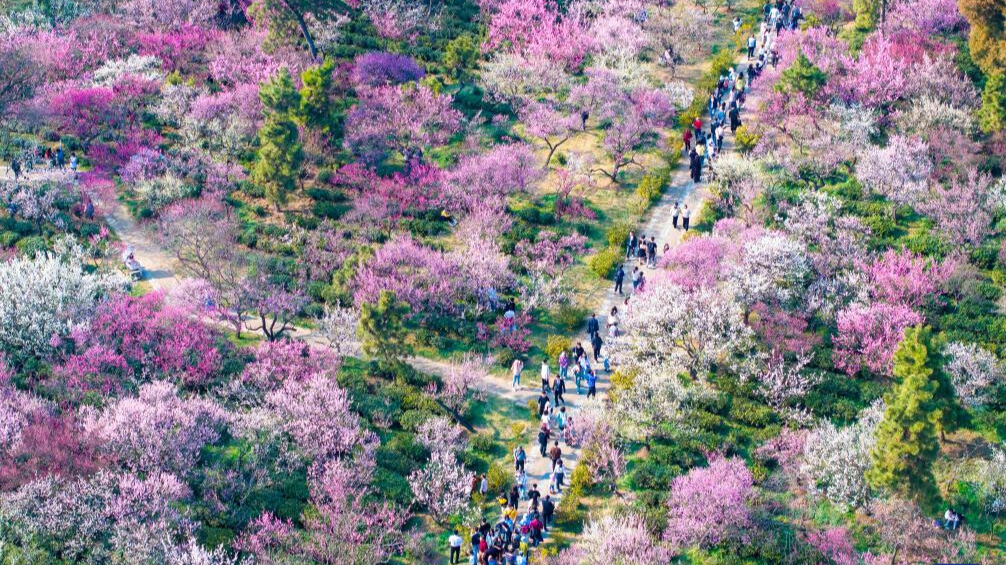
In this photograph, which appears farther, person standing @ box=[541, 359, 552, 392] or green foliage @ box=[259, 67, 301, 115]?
green foliage @ box=[259, 67, 301, 115]

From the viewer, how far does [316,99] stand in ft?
210

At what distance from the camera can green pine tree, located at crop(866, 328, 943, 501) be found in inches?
1764

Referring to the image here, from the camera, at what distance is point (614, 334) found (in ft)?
180

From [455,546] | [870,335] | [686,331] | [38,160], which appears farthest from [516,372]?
[38,160]

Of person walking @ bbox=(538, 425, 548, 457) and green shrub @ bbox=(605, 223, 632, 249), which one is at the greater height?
green shrub @ bbox=(605, 223, 632, 249)

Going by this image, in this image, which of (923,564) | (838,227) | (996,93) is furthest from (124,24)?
(923,564)

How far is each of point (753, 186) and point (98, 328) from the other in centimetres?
2876

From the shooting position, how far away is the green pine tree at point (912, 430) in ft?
147

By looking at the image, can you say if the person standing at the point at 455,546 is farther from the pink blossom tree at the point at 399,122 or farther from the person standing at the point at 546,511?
the pink blossom tree at the point at 399,122

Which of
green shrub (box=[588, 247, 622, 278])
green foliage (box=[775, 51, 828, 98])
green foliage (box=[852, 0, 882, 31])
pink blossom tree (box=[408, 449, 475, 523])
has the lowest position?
pink blossom tree (box=[408, 449, 475, 523])

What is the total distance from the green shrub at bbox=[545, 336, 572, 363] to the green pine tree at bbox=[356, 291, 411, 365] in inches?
231

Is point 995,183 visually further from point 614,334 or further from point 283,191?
point 283,191

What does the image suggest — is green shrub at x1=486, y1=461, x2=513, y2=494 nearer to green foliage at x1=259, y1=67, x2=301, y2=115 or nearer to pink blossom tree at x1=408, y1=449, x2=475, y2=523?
pink blossom tree at x1=408, y1=449, x2=475, y2=523

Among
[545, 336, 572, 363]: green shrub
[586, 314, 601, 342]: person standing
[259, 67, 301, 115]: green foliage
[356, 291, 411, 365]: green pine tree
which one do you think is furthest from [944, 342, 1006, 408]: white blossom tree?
[259, 67, 301, 115]: green foliage
